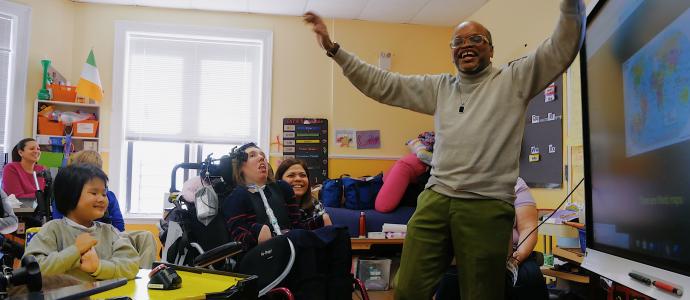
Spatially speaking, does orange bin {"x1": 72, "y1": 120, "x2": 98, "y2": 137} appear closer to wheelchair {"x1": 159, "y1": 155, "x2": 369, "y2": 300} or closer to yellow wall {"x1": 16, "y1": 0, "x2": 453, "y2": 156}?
yellow wall {"x1": 16, "y1": 0, "x2": 453, "y2": 156}

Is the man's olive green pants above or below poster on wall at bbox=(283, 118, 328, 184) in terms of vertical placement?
below

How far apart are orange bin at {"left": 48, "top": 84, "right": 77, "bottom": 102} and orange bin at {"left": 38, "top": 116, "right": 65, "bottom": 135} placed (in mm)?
237

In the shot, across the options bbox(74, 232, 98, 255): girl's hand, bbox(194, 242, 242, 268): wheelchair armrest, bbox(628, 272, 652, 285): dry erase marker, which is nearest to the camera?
bbox(628, 272, 652, 285): dry erase marker

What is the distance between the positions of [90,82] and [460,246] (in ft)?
16.4

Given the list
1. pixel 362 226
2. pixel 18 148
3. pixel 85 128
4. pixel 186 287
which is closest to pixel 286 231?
pixel 186 287

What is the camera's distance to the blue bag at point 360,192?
477 centimetres

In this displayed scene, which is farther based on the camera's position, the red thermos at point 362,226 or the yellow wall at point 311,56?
the yellow wall at point 311,56

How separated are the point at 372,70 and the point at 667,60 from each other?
0.95 m

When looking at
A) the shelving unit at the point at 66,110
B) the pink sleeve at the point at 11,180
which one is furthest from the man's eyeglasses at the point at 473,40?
the shelving unit at the point at 66,110

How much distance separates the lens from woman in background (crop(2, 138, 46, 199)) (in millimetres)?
4770

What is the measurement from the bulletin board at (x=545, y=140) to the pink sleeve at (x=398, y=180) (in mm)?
930

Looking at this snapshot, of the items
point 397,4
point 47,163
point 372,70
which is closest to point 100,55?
point 47,163

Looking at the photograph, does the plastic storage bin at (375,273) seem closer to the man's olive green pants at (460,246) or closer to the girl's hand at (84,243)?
the man's olive green pants at (460,246)

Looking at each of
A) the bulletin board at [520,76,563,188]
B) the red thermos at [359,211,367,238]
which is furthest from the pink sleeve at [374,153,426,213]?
the bulletin board at [520,76,563,188]
